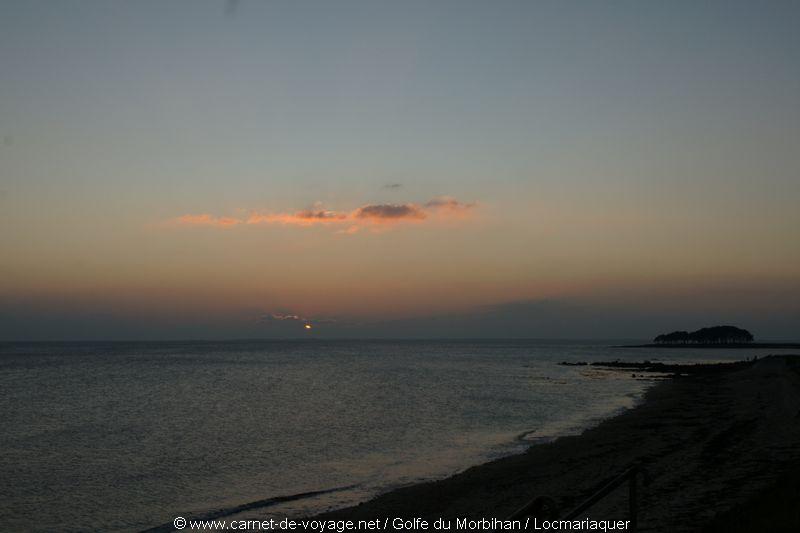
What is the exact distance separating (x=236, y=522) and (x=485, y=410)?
30.5 metres

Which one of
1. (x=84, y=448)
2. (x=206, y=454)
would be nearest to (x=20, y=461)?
(x=84, y=448)

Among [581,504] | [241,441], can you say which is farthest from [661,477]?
[241,441]

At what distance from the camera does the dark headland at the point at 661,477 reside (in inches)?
520

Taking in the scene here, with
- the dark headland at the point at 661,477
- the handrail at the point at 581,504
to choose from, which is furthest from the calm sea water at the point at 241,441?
the handrail at the point at 581,504

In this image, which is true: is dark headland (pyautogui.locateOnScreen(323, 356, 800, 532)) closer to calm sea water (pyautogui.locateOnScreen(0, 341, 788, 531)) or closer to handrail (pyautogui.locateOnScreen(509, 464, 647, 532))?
handrail (pyautogui.locateOnScreen(509, 464, 647, 532))

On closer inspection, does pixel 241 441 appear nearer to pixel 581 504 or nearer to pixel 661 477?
pixel 661 477

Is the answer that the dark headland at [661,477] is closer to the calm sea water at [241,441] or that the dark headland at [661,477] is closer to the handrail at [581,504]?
the handrail at [581,504]

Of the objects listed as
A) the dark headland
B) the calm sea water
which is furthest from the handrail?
the calm sea water

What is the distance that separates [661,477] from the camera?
1884cm

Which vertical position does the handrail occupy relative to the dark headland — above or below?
above

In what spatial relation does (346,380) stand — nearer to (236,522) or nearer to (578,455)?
(578,455)

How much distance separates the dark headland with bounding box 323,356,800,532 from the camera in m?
13.2

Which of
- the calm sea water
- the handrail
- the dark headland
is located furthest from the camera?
the calm sea water

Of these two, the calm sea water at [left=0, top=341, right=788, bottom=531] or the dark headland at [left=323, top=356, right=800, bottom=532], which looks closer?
the dark headland at [left=323, top=356, right=800, bottom=532]
